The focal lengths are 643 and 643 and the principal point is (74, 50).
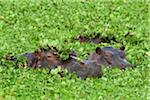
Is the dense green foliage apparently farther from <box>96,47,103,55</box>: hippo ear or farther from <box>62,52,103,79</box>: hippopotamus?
<box>96,47,103,55</box>: hippo ear

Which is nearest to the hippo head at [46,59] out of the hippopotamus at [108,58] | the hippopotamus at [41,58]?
the hippopotamus at [41,58]

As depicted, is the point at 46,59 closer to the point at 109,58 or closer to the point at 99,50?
the point at 99,50

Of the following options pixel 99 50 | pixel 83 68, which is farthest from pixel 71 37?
pixel 83 68

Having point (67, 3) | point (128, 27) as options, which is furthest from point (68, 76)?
point (67, 3)

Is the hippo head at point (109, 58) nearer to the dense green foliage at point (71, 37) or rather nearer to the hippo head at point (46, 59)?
the dense green foliage at point (71, 37)

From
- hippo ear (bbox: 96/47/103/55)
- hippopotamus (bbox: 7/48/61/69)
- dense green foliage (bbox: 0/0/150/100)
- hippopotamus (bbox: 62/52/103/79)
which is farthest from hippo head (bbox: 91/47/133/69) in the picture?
hippopotamus (bbox: 7/48/61/69)

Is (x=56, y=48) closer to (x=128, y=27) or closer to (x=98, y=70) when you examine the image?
(x=98, y=70)
